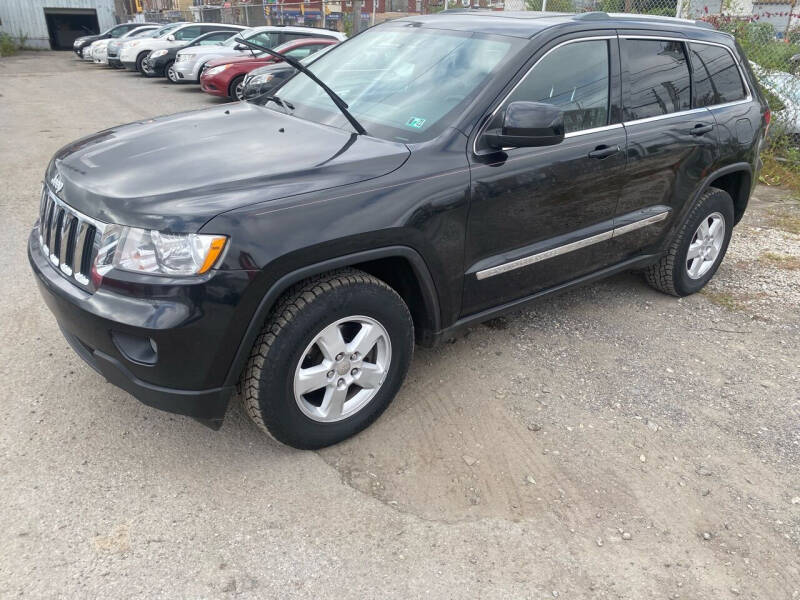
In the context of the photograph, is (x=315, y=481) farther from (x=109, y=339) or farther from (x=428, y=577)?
(x=109, y=339)

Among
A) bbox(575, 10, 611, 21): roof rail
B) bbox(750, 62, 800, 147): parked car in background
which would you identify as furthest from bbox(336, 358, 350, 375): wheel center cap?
bbox(750, 62, 800, 147): parked car in background

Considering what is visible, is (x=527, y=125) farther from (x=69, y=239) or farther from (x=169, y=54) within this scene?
(x=169, y=54)

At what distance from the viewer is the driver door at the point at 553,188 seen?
120 inches

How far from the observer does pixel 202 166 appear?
2.62 metres

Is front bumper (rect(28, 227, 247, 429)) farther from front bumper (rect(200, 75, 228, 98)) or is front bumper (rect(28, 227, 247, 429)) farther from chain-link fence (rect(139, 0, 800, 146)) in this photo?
front bumper (rect(200, 75, 228, 98))

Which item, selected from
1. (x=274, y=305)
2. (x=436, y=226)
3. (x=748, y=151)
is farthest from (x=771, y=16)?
(x=274, y=305)

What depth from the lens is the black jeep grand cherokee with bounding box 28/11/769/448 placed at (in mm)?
2352

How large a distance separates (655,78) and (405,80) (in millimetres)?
1600

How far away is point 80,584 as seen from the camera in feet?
7.08

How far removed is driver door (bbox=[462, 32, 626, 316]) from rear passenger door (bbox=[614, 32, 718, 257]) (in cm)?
12

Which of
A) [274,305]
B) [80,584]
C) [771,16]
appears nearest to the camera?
[80,584]

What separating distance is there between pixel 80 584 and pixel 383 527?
1066mm

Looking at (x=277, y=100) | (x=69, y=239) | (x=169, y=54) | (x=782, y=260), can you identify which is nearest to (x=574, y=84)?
Answer: (x=277, y=100)

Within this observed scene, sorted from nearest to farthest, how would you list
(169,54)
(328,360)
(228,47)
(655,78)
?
(328,360)
(655,78)
(228,47)
(169,54)
